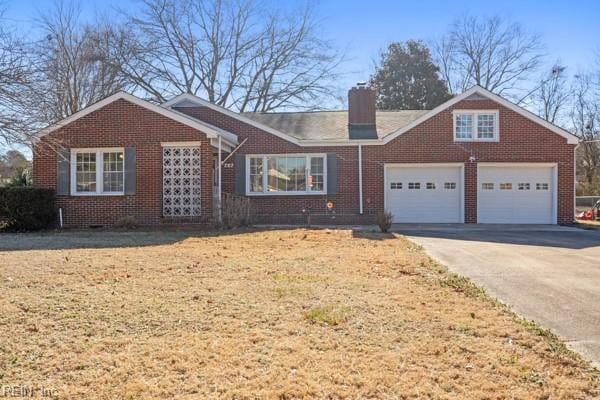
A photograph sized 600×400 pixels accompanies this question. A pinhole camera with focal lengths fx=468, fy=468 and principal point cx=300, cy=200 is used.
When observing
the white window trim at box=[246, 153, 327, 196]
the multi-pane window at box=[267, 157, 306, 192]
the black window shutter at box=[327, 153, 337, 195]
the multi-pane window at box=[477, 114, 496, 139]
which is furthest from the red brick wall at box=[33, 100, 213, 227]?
the multi-pane window at box=[477, 114, 496, 139]

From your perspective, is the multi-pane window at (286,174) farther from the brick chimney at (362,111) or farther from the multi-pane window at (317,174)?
the brick chimney at (362,111)

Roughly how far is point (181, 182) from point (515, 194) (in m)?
11.7

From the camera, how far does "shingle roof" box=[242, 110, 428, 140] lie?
17.4 meters

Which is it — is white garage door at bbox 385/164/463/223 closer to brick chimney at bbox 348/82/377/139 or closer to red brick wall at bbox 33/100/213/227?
brick chimney at bbox 348/82/377/139

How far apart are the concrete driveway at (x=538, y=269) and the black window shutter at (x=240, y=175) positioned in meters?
5.75

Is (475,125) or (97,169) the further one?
(475,125)

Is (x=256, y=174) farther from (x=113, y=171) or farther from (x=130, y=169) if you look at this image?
(x=113, y=171)

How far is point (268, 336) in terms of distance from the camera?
13.8ft

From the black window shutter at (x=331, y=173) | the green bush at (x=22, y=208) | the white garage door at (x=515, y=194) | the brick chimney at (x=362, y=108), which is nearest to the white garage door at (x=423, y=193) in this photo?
the white garage door at (x=515, y=194)

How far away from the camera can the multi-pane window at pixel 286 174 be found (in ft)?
55.2

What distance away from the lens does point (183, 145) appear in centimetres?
1463

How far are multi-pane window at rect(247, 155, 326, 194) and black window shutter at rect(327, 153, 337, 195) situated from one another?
0.22 meters

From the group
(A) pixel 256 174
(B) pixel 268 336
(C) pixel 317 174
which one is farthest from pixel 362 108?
(B) pixel 268 336

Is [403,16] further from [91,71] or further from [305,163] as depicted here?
[91,71]
